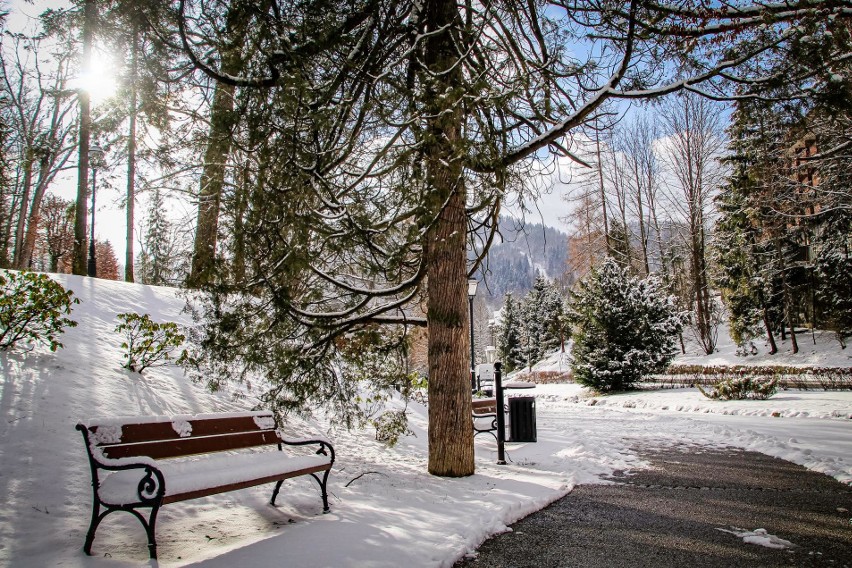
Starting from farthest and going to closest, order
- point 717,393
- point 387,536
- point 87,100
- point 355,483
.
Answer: point 717,393
point 87,100
point 355,483
point 387,536

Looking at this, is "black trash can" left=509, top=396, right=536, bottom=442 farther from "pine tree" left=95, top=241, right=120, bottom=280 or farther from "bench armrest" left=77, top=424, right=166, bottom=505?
"pine tree" left=95, top=241, right=120, bottom=280

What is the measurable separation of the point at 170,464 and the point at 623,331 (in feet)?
59.1

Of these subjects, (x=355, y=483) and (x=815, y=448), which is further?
(x=815, y=448)

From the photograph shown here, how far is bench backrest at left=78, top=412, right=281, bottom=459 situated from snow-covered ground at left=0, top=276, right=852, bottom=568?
0.57m

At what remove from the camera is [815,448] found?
6684 millimetres

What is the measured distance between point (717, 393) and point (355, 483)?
12485mm

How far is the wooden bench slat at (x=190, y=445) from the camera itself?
328 centimetres

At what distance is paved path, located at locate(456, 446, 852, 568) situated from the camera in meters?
3.12

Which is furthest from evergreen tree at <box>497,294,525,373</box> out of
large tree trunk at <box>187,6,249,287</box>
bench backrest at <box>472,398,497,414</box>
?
large tree trunk at <box>187,6,249,287</box>

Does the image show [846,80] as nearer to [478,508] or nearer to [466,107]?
[466,107]

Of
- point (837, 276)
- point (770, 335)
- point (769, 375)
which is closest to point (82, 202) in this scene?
point (769, 375)

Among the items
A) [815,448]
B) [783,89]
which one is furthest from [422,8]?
[815,448]

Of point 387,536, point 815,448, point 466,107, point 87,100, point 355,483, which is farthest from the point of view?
point 87,100

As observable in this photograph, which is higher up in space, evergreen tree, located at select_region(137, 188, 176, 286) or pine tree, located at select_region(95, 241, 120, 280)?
pine tree, located at select_region(95, 241, 120, 280)
